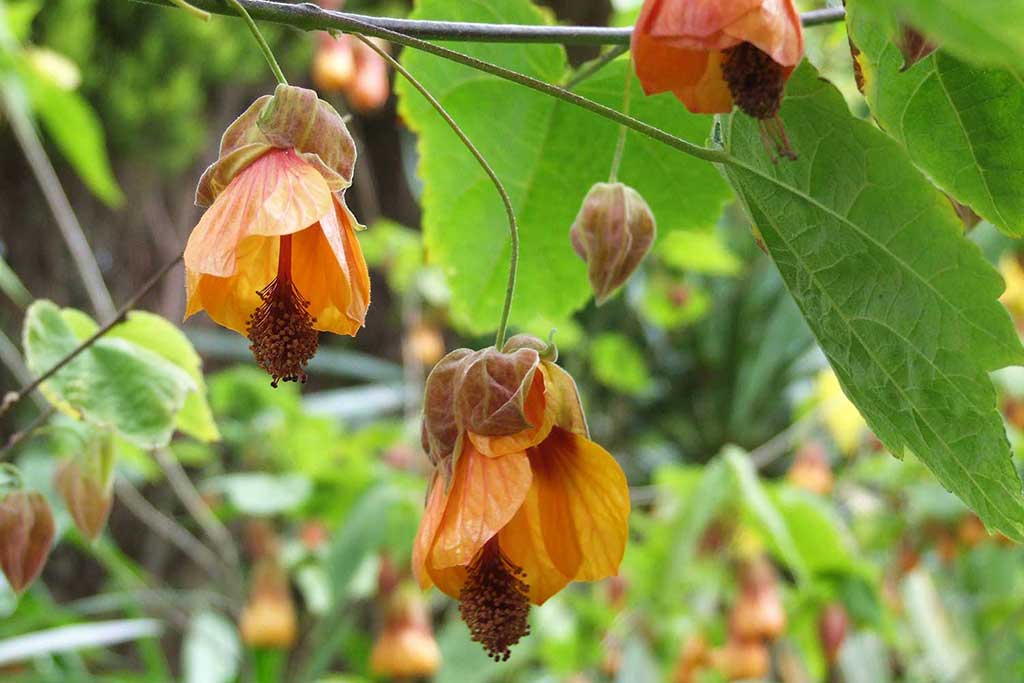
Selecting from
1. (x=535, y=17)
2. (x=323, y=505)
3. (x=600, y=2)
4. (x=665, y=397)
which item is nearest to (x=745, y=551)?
(x=323, y=505)

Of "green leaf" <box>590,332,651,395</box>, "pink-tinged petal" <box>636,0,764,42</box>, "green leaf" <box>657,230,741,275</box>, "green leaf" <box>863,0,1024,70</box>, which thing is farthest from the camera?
"green leaf" <box>590,332,651,395</box>

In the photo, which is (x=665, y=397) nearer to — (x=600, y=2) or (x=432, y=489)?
(x=600, y=2)

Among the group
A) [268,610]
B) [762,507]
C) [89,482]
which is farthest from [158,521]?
[89,482]

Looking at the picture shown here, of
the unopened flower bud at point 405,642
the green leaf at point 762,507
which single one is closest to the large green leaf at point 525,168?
the green leaf at point 762,507

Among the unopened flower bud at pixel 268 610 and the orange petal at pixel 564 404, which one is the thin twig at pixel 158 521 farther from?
the orange petal at pixel 564 404

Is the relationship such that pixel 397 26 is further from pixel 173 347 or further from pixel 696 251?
pixel 696 251

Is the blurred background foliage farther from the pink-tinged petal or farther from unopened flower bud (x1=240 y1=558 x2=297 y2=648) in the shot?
the pink-tinged petal

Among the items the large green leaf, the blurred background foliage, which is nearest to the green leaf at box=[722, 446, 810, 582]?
the blurred background foliage
